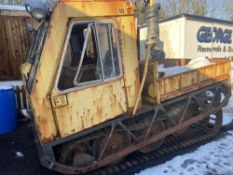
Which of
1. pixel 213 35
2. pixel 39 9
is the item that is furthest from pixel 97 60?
pixel 213 35

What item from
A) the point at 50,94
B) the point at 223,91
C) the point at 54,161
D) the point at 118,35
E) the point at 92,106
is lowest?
the point at 54,161

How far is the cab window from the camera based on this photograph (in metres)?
3.15

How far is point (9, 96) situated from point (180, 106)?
12.6 ft

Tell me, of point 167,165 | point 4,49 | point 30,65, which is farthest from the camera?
point 4,49

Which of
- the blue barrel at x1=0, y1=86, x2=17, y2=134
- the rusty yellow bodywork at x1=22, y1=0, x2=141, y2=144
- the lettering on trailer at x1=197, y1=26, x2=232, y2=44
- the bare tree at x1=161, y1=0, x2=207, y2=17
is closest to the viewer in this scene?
the rusty yellow bodywork at x1=22, y1=0, x2=141, y2=144

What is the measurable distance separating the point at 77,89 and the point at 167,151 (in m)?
2.21

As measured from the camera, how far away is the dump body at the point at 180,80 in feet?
12.7

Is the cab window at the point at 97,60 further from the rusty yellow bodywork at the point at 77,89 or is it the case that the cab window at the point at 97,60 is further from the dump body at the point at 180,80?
the dump body at the point at 180,80

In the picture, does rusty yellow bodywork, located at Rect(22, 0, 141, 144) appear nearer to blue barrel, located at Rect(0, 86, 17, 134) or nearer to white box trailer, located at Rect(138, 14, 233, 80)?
blue barrel, located at Rect(0, 86, 17, 134)

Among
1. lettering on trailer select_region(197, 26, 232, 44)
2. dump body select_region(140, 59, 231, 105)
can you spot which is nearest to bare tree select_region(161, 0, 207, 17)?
lettering on trailer select_region(197, 26, 232, 44)

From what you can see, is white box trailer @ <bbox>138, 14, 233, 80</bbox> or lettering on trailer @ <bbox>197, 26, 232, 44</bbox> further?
lettering on trailer @ <bbox>197, 26, 232, 44</bbox>

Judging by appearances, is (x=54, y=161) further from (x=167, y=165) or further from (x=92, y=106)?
(x=167, y=165)

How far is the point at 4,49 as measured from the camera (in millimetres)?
7785

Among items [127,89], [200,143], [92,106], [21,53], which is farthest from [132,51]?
[21,53]
